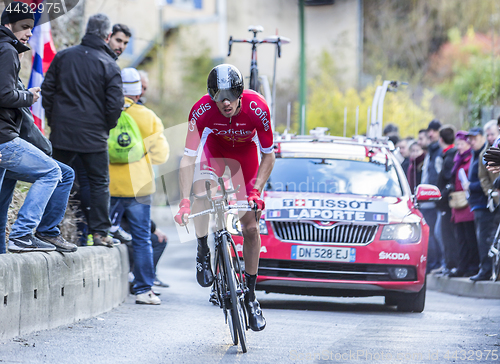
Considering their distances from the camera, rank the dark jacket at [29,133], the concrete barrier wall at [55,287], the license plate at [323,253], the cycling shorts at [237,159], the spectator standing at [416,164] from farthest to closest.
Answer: the spectator standing at [416,164]
the license plate at [323,253]
the cycling shorts at [237,159]
the dark jacket at [29,133]
the concrete barrier wall at [55,287]

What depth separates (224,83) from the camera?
A: 5.95m

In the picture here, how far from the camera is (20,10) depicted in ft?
21.2

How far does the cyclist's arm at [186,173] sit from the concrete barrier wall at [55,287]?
4.09ft

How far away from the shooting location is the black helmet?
593 centimetres

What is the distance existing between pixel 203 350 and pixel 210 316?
2.08m

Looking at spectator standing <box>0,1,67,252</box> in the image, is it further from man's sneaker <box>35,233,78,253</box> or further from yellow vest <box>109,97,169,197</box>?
yellow vest <box>109,97,169,197</box>

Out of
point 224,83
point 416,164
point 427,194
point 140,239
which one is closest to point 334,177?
point 427,194

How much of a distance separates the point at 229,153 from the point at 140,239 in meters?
2.53

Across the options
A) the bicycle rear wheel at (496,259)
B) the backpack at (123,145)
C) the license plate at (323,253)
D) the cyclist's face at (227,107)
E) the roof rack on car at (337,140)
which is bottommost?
the bicycle rear wheel at (496,259)

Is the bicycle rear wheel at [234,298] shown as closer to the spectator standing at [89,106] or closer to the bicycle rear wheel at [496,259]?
the spectator standing at [89,106]

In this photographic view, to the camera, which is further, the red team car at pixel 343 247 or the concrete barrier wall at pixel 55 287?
the red team car at pixel 343 247

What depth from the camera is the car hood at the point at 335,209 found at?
353 inches

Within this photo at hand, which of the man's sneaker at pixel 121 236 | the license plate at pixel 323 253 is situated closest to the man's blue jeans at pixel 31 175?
the man's sneaker at pixel 121 236

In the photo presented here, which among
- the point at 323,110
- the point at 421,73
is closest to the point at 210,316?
the point at 323,110
